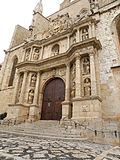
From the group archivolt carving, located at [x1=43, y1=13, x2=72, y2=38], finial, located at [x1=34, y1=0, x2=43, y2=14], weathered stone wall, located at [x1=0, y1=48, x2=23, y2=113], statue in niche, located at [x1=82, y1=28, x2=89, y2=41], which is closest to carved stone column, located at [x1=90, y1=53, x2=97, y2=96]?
statue in niche, located at [x1=82, y1=28, x2=89, y2=41]

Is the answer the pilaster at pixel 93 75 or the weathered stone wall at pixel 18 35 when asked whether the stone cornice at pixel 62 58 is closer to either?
the pilaster at pixel 93 75

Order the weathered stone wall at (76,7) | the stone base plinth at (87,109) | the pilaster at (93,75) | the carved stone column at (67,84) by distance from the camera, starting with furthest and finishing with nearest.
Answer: the weathered stone wall at (76,7) < the carved stone column at (67,84) < the pilaster at (93,75) < the stone base plinth at (87,109)

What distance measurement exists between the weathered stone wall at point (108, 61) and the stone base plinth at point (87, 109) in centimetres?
→ 96

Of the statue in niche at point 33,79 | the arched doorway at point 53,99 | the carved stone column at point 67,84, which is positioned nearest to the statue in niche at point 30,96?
the statue in niche at point 33,79

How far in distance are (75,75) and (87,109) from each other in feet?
9.15

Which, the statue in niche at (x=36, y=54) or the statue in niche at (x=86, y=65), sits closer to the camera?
the statue in niche at (x=86, y=65)

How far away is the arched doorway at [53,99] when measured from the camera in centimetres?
908

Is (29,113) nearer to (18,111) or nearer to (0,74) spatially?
(18,111)

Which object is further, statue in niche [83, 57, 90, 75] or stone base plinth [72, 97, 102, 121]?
statue in niche [83, 57, 90, 75]

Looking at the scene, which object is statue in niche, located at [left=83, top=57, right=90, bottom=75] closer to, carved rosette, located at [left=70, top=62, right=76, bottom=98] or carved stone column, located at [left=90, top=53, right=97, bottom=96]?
carved stone column, located at [left=90, top=53, right=97, bottom=96]

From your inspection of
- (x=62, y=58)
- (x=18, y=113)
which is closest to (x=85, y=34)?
(x=62, y=58)

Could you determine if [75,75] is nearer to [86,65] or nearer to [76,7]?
[86,65]

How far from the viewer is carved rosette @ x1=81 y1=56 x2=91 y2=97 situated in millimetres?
7258

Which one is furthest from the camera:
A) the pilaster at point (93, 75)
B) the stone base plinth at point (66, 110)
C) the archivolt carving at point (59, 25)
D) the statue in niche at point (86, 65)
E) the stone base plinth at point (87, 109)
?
the archivolt carving at point (59, 25)
